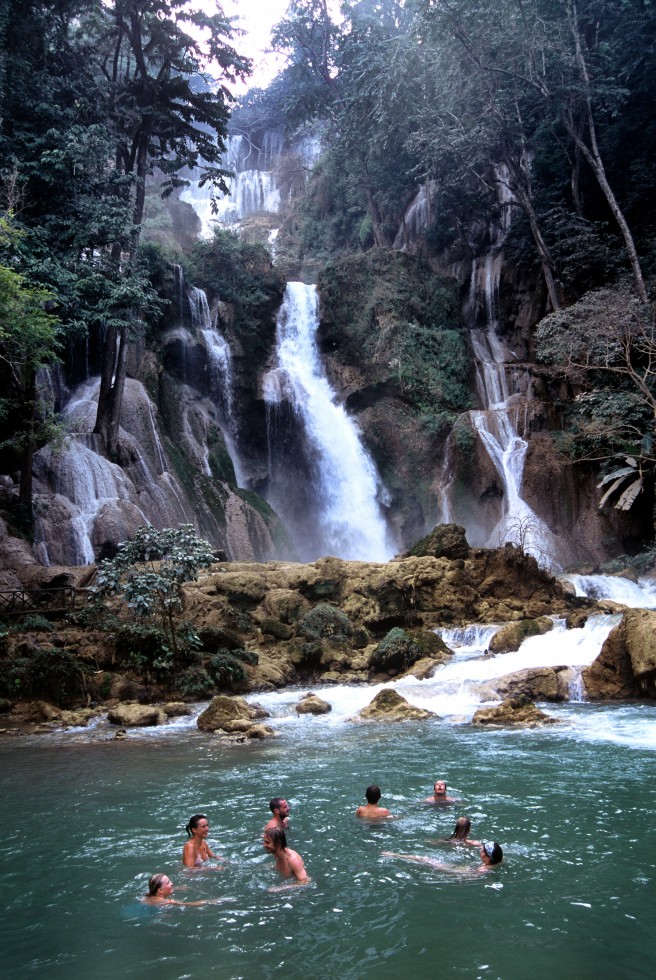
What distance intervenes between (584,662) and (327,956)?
1044 centimetres

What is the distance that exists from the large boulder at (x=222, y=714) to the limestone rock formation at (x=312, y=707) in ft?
2.89

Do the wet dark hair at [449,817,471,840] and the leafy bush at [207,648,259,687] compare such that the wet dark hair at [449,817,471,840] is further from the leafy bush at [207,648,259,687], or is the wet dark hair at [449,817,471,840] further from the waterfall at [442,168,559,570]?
the waterfall at [442,168,559,570]

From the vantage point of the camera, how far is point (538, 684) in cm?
1269

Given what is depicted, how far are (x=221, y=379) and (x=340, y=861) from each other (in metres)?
24.0

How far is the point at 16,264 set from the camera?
62.6 ft

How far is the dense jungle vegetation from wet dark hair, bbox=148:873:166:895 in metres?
12.6

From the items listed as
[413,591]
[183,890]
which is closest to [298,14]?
[413,591]

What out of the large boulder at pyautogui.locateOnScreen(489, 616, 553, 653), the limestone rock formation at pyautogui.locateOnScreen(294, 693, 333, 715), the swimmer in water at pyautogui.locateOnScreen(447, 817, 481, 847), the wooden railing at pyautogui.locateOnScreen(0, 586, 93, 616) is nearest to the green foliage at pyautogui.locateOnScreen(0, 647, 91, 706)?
the wooden railing at pyautogui.locateOnScreen(0, 586, 93, 616)

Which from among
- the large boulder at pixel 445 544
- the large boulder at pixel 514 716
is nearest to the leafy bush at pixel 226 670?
the large boulder at pixel 514 716

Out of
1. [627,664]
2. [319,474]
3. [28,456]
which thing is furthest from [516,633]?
[319,474]

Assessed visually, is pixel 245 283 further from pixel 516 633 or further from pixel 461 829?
pixel 461 829

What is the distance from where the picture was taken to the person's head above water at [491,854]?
564cm

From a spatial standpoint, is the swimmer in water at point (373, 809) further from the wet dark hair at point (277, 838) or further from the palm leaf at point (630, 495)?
the palm leaf at point (630, 495)

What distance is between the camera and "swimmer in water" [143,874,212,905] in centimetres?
523
